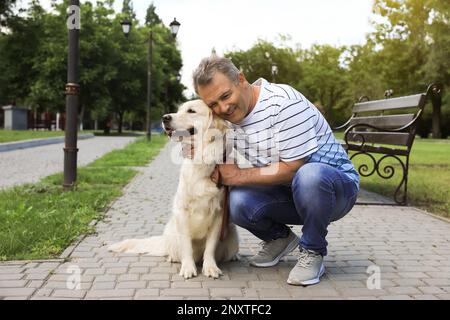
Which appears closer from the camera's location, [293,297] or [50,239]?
[293,297]

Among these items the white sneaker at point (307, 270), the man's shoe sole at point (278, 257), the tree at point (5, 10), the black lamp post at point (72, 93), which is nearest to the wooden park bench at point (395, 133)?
the man's shoe sole at point (278, 257)

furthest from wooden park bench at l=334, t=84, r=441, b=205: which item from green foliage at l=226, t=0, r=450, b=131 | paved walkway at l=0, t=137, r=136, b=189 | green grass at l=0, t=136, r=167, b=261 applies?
green foliage at l=226, t=0, r=450, b=131

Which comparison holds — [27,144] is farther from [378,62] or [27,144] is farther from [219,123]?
[378,62]

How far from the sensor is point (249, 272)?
150 inches

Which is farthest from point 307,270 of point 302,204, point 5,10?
point 5,10

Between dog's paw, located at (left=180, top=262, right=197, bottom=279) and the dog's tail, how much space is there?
0.53 metres

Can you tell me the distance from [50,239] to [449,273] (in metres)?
3.34

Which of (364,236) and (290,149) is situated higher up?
(290,149)

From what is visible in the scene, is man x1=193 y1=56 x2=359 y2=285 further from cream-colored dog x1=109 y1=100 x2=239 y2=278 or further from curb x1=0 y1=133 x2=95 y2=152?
curb x1=0 y1=133 x2=95 y2=152

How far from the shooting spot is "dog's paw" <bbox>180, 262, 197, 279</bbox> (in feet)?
11.9

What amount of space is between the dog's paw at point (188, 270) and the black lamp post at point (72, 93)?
412 centimetres

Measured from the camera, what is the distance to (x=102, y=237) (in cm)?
479
